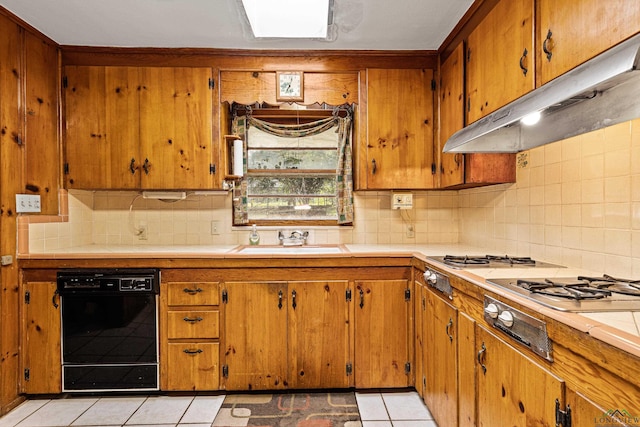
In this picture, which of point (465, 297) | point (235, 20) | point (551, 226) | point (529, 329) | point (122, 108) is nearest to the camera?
point (529, 329)

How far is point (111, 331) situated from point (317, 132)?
203 cm

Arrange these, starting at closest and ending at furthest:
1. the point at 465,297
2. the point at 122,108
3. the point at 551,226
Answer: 1. the point at 465,297
2. the point at 551,226
3. the point at 122,108

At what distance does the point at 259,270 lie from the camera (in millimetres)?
2307

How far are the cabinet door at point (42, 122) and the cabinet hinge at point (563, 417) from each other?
2914 millimetres

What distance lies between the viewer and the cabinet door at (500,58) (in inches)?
63.2

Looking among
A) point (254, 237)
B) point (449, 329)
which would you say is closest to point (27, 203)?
point (254, 237)

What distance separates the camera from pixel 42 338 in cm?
226

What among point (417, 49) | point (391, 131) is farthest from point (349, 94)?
point (417, 49)

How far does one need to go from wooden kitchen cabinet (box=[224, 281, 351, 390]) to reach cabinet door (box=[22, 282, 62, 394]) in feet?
3.48

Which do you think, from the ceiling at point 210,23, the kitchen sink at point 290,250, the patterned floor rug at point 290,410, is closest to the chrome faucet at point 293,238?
the kitchen sink at point 290,250

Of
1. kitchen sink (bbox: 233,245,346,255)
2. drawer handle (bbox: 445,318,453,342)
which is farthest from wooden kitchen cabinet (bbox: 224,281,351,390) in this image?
drawer handle (bbox: 445,318,453,342)

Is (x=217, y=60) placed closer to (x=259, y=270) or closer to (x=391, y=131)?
(x=391, y=131)

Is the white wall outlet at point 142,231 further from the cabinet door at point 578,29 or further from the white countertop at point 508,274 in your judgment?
the cabinet door at point 578,29

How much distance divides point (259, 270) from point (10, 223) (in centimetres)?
152
